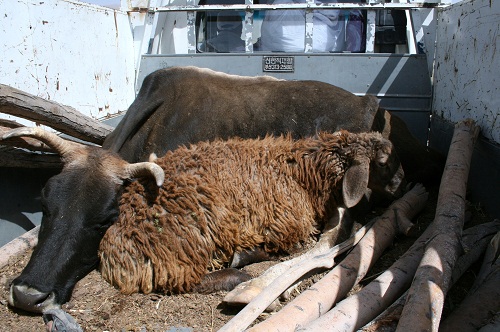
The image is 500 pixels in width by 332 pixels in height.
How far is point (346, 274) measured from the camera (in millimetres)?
3590

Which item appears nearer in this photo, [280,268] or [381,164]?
[280,268]

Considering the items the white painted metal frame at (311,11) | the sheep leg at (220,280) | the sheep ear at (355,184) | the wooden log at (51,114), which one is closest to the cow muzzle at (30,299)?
the sheep leg at (220,280)

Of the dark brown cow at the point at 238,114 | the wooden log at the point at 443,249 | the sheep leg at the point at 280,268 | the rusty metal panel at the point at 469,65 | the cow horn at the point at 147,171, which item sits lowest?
the sheep leg at the point at 280,268

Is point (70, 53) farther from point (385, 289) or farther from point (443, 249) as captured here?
point (443, 249)

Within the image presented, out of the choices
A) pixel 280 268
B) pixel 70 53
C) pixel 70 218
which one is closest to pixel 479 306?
pixel 280 268

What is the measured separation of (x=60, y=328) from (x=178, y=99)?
335 centimetres

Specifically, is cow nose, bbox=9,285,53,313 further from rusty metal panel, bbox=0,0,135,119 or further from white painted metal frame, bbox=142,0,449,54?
white painted metal frame, bbox=142,0,449,54

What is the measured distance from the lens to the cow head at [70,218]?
3.63 m

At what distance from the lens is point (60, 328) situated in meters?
3.20

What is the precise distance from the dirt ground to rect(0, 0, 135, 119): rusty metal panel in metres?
2.16

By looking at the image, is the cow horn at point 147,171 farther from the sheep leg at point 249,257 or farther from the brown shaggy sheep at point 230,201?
the sheep leg at point 249,257

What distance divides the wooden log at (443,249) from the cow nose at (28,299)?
7.91ft

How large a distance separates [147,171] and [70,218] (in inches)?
27.2

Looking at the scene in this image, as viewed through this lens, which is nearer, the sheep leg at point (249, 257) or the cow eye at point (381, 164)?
the sheep leg at point (249, 257)
